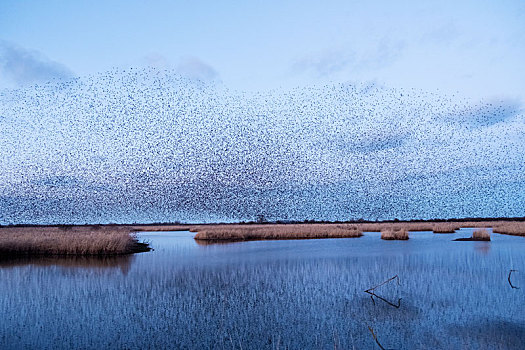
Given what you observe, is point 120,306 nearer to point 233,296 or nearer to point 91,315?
point 91,315

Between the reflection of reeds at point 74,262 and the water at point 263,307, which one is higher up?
the reflection of reeds at point 74,262

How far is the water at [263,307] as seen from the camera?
711cm

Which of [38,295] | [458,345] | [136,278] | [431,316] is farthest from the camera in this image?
[136,278]

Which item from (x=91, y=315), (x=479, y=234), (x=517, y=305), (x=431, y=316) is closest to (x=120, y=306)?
(x=91, y=315)

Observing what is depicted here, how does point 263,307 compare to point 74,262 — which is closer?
point 263,307

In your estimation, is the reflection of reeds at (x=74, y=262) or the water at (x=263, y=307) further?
the reflection of reeds at (x=74, y=262)

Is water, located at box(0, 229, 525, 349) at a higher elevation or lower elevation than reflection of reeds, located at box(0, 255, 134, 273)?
lower

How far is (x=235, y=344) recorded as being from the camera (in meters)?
6.84

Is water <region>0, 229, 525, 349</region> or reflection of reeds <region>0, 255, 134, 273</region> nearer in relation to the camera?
water <region>0, 229, 525, 349</region>

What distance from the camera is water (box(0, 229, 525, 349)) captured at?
711cm

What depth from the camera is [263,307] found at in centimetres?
943

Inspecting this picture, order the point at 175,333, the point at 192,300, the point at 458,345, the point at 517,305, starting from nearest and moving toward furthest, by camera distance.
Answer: the point at 458,345 → the point at 175,333 → the point at 517,305 → the point at 192,300

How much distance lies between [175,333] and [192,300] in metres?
2.90

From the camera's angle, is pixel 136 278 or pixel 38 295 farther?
pixel 136 278
